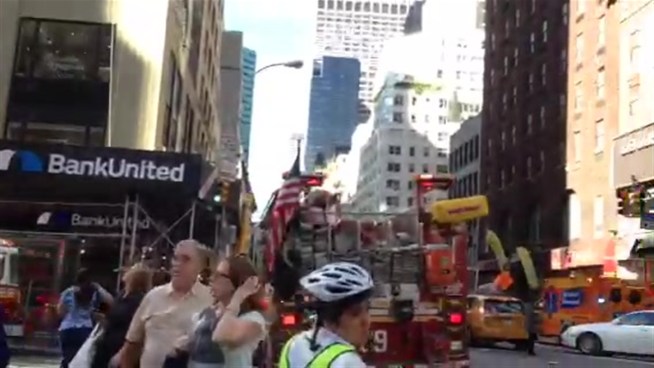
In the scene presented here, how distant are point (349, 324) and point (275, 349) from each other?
787 cm

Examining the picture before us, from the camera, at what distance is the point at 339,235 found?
43.1 ft

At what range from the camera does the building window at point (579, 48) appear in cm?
4966

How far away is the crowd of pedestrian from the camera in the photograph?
5.04 meters

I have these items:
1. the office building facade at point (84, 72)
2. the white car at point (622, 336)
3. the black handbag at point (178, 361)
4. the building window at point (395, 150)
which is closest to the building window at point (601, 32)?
the white car at point (622, 336)

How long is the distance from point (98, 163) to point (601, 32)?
119 feet

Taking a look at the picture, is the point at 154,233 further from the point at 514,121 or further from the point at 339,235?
the point at 514,121

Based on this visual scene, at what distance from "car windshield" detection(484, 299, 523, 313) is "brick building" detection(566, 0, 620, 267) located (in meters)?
17.7

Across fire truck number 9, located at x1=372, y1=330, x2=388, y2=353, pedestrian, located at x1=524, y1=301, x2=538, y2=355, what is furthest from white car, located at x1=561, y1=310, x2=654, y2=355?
fire truck number 9, located at x1=372, y1=330, x2=388, y2=353

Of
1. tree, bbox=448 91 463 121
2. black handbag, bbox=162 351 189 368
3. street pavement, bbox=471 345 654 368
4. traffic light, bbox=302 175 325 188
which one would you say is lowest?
street pavement, bbox=471 345 654 368

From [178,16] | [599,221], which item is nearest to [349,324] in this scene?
[178,16]

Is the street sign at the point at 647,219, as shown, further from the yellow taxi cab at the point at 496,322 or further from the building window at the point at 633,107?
the building window at the point at 633,107

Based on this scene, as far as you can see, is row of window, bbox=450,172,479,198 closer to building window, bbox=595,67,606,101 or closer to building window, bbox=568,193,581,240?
building window, bbox=568,193,581,240

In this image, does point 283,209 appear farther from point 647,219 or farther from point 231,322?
point 647,219

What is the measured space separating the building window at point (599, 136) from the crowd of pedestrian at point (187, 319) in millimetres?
40859
